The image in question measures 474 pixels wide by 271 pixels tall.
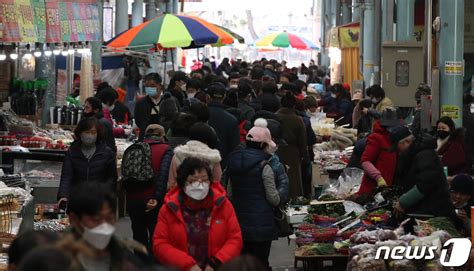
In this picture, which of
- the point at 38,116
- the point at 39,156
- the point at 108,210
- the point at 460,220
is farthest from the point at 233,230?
the point at 38,116

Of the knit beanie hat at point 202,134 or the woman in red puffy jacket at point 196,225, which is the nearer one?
the woman in red puffy jacket at point 196,225

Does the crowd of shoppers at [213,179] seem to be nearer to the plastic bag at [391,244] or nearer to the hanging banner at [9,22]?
the plastic bag at [391,244]

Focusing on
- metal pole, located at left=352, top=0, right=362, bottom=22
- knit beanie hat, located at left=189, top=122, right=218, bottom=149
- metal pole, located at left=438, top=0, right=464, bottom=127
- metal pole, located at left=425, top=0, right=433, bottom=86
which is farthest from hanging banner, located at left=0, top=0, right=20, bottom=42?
metal pole, located at left=352, top=0, right=362, bottom=22

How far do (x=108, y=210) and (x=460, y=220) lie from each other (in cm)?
566

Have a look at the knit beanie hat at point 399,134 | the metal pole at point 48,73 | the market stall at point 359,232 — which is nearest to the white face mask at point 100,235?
the market stall at point 359,232

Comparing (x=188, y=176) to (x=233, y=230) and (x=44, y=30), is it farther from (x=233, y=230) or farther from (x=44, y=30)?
(x=44, y=30)

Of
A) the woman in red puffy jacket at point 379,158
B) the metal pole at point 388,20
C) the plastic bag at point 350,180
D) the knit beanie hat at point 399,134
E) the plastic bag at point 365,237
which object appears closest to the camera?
the plastic bag at point 365,237

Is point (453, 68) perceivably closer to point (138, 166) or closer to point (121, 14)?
point (138, 166)

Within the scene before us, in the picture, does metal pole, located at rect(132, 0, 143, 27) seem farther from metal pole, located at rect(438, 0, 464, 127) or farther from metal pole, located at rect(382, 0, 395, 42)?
metal pole, located at rect(438, 0, 464, 127)

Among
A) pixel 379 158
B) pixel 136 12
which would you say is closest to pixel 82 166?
pixel 379 158

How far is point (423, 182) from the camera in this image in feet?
35.5

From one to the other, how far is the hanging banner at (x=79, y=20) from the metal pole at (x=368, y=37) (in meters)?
10.4

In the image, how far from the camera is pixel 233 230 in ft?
28.2
